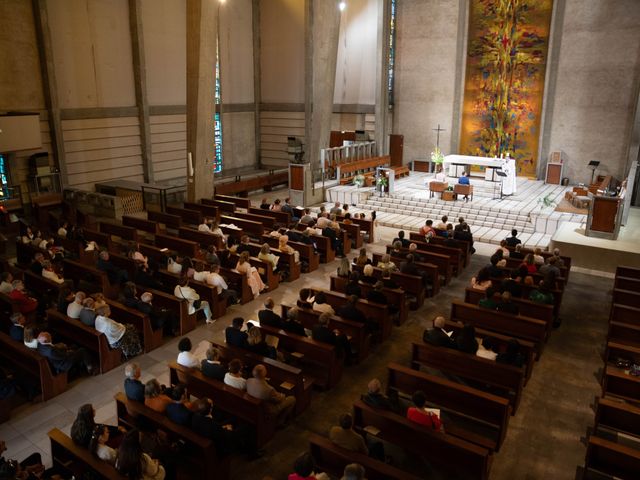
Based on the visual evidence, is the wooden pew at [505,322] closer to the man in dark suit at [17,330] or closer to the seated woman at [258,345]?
the seated woman at [258,345]

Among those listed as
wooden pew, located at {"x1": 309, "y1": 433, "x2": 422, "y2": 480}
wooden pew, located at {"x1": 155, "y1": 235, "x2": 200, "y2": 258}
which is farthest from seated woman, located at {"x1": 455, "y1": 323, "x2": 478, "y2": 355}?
wooden pew, located at {"x1": 155, "y1": 235, "x2": 200, "y2": 258}

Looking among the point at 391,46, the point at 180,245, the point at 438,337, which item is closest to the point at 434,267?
the point at 438,337

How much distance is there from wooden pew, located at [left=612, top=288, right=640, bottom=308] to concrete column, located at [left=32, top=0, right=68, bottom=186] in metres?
14.9

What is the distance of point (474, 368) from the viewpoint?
613 centimetres

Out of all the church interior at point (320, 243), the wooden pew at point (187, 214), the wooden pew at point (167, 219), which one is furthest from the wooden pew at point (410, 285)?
→ the wooden pew at point (187, 214)

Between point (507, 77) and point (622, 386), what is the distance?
1592cm

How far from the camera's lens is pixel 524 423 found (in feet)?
19.4

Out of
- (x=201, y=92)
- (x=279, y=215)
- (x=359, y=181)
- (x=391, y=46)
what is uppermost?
(x=391, y=46)

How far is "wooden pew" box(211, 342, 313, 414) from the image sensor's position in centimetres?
587

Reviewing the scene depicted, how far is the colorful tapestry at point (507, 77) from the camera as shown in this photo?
18391 mm

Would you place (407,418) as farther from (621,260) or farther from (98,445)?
(621,260)

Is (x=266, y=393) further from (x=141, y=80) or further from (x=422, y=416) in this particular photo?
(x=141, y=80)

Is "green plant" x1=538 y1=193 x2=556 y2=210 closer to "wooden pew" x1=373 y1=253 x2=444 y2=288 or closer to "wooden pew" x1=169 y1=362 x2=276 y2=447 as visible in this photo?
"wooden pew" x1=373 y1=253 x2=444 y2=288

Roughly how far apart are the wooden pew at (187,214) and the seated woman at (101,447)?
9338mm
